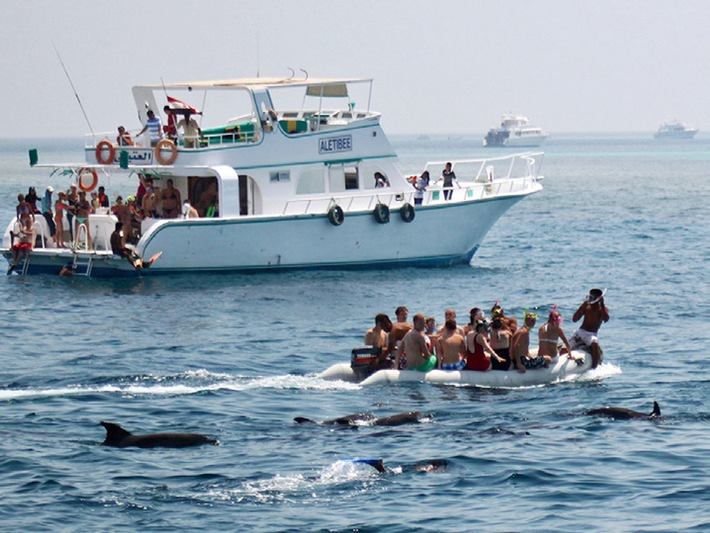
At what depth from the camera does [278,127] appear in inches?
1341

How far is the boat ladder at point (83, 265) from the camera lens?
3231 cm

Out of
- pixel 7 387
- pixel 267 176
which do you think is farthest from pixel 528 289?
pixel 7 387

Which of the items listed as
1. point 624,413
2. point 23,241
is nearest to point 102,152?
point 23,241

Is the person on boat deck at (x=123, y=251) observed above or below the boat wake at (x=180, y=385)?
above

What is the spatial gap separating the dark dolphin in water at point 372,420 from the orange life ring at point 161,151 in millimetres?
15721

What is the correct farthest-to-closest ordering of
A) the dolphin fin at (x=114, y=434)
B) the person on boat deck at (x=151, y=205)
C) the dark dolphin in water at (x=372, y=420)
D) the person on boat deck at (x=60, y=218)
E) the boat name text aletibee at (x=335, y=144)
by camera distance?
1. the boat name text aletibee at (x=335, y=144)
2. the person on boat deck at (x=60, y=218)
3. the person on boat deck at (x=151, y=205)
4. the dark dolphin in water at (x=372, y=420)
5. the dolphin fin at (x=114, y=434)

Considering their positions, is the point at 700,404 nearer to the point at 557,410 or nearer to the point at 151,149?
the point at 557,410

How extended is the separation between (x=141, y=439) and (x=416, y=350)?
556 centimetres

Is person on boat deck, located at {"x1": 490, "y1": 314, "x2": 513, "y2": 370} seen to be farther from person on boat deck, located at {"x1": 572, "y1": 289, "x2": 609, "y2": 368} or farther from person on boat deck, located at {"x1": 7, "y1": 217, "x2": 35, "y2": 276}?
person on boat deck, located at {"x1": 7, "y1": 217, "x2": 35, "y2": 276}

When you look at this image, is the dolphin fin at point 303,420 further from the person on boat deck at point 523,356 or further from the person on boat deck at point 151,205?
the person on boat deck at point 151,205

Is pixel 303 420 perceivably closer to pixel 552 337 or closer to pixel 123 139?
pixel 552 337

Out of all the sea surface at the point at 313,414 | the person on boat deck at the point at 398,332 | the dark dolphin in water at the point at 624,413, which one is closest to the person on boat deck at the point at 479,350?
the sea surface at the point at 313,414

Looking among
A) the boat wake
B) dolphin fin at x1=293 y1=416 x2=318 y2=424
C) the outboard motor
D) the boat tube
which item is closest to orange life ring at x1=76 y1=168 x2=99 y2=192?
the boat wake

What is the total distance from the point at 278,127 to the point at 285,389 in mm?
14295
